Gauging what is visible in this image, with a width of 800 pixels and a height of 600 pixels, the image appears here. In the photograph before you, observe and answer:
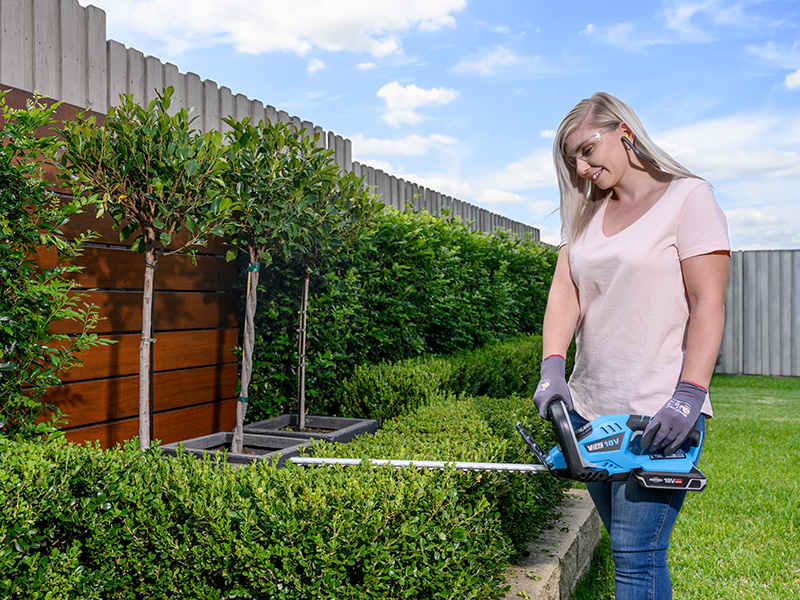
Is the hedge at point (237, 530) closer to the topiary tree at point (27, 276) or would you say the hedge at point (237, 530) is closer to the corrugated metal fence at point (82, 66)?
the topiary tree at point (27, 276)

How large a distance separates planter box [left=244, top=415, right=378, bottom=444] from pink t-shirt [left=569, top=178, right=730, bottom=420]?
2.54m

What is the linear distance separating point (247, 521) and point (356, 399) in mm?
2967

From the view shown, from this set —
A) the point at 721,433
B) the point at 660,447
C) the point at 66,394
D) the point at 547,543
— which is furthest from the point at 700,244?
the point at 721,433

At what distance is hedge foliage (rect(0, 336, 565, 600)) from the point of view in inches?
88.8

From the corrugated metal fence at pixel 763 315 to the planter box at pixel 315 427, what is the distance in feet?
38.7

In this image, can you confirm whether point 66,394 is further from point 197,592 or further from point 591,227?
point 591,227

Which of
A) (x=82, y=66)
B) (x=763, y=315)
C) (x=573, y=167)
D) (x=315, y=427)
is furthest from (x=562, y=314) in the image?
(x=763, y=315)

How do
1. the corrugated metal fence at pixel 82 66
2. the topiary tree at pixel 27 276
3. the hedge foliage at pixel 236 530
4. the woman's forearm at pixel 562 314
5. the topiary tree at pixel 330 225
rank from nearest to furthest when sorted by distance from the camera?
1. the hedge foliage at pixel 236 530
2. the woman's forearm at pixel 562 314
3. the topiary tree at pixel 27 276
4. the corrugated metal fence at pixel 82 66
5. the topiary tree at pixel 330 225

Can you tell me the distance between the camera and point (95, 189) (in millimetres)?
3404

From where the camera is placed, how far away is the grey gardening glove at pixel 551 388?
7.01ft

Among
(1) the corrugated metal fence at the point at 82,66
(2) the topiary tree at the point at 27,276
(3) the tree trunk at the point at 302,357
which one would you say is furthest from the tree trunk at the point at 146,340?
(3) the tree trunk at the point at 302,357

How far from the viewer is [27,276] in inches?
128

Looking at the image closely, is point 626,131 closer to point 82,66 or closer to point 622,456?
point 622,456

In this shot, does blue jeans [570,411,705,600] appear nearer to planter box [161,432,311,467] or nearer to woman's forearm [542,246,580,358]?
woman's forearm [542,246,580,358]
